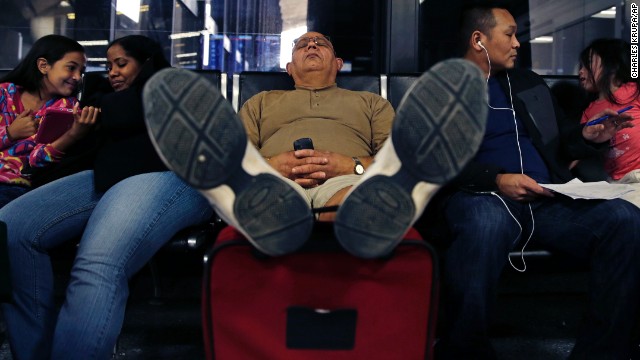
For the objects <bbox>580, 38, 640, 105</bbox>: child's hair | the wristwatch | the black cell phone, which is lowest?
the wristwatch

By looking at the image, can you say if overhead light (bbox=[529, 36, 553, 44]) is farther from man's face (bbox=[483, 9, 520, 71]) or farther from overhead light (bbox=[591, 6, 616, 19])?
man's face (bbox=[483, 9, 520, 71])

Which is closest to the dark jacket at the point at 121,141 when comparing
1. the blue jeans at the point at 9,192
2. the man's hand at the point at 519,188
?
the blue jeans at the point at 9,192

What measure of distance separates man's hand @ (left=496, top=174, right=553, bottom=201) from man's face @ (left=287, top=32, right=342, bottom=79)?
771 mm

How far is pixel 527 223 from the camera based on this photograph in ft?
5.45

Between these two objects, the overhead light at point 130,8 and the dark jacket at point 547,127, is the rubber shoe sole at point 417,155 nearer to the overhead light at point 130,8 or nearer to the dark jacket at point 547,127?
the dark jacket at point 547,127

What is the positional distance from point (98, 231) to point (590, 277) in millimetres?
1268

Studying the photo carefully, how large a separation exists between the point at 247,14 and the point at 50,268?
250cm

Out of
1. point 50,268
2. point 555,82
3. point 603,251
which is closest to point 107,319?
point 50,268

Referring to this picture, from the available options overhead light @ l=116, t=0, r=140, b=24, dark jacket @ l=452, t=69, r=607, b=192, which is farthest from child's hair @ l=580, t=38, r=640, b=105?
overhead light @ l=116, t=0, r=140, b=24

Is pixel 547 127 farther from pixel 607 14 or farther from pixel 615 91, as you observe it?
pixel 607 14

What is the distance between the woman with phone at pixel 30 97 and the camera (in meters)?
1.86

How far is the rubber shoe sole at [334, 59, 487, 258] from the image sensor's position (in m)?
1.03

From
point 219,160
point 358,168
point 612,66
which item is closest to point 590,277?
point 358,168

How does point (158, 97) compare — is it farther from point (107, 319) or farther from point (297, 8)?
point (297, 8)
